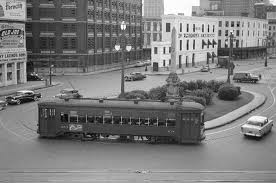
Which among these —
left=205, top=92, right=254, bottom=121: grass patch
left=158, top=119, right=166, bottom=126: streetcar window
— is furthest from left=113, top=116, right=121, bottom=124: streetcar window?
left=205, top=92, right=254, bottom=121: grass patch

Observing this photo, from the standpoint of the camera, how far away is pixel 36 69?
90.3 metres

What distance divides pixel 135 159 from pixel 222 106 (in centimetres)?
2137

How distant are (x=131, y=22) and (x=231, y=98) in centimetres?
7172

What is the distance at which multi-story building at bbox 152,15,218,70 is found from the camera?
96500mm

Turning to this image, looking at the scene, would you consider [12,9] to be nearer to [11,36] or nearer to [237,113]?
[11,36]

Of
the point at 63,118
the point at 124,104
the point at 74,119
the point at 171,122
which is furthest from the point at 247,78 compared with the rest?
the point at 63,118

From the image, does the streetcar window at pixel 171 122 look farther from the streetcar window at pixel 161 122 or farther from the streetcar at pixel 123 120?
the streetcar window at pixel 161 122

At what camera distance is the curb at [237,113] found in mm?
39334

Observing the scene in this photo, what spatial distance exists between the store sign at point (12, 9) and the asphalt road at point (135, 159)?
1261 inches

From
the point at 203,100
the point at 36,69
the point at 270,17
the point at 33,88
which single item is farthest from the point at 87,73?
the point at 270,17

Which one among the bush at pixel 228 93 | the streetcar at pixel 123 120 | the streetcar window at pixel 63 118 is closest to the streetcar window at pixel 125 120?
the streetcar at pixel 123 120

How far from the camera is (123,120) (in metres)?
33.2

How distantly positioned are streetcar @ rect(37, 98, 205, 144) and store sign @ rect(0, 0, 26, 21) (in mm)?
37084

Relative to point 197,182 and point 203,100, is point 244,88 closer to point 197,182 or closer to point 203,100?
point 203,100
